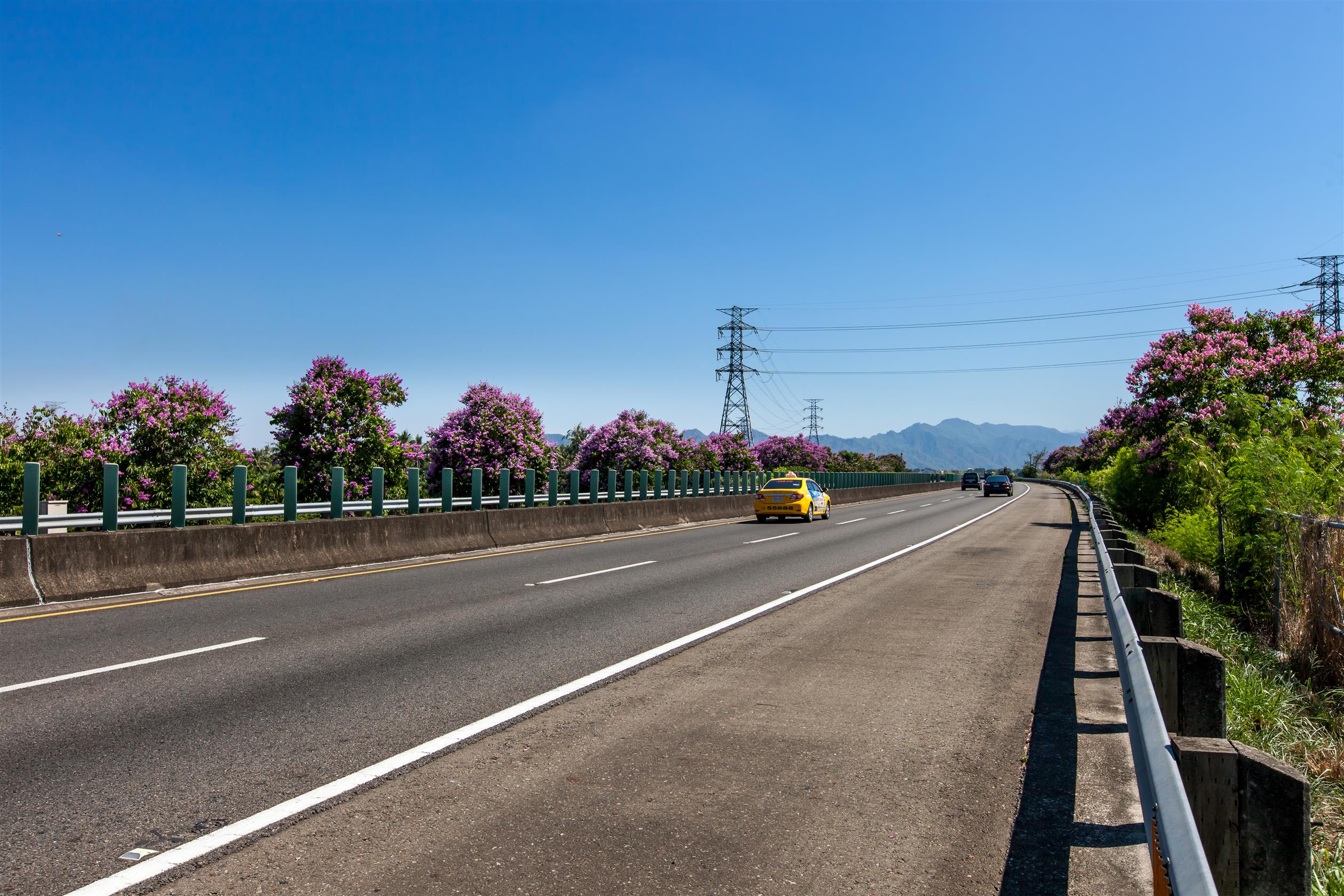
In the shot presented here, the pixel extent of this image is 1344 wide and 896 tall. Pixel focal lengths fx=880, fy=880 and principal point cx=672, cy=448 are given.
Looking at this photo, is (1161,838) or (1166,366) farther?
(1166,366)

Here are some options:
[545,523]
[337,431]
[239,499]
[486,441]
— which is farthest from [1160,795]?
[486,441]

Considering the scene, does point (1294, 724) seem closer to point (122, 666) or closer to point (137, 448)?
point (122, 666)

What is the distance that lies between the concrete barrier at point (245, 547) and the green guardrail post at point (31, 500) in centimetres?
37

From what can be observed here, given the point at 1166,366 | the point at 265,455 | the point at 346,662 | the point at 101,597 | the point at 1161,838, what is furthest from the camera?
the point at 265,455

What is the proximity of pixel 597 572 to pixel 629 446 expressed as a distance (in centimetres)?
3466

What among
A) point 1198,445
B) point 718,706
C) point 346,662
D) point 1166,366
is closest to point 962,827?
point 718,706

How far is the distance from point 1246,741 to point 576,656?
16.6 feet

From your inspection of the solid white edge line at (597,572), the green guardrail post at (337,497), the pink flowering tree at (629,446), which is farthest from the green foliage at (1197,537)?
the pink flowering tree at (629,446)

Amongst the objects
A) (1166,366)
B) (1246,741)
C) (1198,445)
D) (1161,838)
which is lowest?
(1246,741)

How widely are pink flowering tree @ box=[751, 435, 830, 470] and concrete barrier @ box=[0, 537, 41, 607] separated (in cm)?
7219

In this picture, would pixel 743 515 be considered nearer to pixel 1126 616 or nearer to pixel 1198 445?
pixel 1198 445

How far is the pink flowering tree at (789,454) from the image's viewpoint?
82000 millimetres

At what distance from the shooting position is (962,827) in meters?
4.25

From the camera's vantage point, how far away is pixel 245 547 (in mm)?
13406
